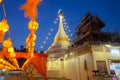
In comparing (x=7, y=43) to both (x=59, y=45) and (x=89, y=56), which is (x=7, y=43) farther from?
(x=59, y=45)

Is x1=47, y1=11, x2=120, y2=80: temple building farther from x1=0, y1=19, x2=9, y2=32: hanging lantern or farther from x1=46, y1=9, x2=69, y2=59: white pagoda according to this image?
x1=0, y1=19, x2=9, y2=32: hanging lantern

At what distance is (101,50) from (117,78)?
3.16 meters

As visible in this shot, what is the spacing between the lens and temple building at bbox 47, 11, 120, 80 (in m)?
17.7

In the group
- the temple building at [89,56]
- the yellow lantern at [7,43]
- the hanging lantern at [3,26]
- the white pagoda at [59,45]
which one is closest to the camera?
the hanging lantern at [3,26]

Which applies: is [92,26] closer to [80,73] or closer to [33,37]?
[80,73]

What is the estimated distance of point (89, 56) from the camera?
1805cm

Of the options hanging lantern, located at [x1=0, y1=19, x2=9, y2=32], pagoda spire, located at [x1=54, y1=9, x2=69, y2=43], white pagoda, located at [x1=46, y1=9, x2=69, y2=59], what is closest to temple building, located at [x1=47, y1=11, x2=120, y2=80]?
white pagoda, located at [x1=46, y1=9, x2=69, y2=59]

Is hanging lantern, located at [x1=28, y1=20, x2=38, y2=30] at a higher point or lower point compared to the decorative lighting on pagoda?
higher

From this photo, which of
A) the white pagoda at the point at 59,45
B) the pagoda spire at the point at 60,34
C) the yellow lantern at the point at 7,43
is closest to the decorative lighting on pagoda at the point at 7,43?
the yellow lantern at the point at 7,43

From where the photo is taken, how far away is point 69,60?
75.0 feet

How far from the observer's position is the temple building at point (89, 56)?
1766cm

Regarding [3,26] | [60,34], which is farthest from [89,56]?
[60,34]

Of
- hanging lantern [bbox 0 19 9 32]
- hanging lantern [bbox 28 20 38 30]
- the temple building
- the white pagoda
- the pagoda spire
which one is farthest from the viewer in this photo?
the pagoda spire

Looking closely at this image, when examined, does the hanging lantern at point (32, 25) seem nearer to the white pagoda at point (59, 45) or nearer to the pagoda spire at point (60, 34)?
the white pagoda at point (59, 45)
